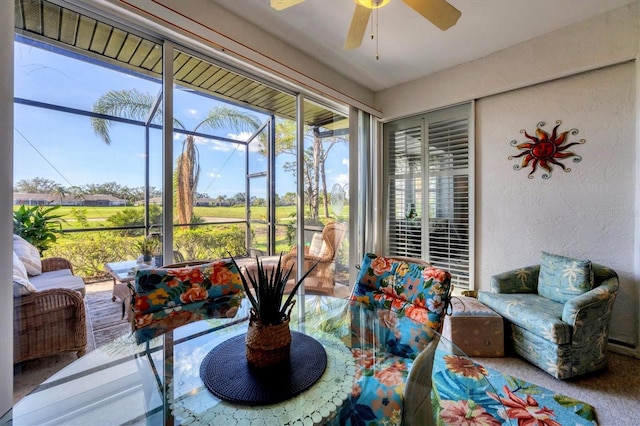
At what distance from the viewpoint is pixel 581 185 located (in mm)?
2498

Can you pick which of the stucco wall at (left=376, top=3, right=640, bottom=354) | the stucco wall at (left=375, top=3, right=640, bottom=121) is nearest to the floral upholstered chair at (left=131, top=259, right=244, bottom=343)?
the stucco wall at (left=376, top=3, right=640, bottom=354)

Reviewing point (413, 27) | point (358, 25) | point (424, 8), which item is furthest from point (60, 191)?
point (413, 27)

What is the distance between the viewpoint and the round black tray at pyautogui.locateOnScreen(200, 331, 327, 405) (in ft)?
2.76

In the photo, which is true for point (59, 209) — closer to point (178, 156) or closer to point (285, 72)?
Result: point (178, 156)

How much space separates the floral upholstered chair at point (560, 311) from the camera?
1.87 m

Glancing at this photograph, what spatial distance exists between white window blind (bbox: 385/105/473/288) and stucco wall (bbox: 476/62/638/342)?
17 cm

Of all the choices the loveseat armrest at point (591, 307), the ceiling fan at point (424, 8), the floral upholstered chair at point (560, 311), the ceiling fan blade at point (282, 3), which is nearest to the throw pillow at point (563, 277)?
the floral upholstered chair at point (560, 311)

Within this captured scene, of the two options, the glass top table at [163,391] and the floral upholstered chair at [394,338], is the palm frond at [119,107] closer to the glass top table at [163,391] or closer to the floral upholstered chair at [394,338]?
the glass top table at [163,391]

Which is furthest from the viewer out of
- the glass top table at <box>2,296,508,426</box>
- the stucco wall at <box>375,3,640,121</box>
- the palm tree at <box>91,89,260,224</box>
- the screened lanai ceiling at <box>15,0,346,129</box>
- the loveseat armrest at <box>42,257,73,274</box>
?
the stucco wall at <box>375,3,640,121</box>

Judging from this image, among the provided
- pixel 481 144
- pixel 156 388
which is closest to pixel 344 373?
pixel 156 388

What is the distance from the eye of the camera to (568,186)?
256 centimetres

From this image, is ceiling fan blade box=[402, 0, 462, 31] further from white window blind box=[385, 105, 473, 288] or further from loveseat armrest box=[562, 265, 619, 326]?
loveseat armrest box=[562, 265, 619, 326]

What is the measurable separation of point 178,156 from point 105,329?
4.71ft

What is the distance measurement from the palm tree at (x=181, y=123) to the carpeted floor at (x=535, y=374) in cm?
89
